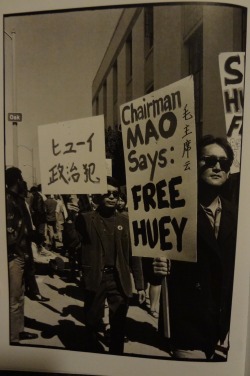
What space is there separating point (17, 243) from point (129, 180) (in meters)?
0.21

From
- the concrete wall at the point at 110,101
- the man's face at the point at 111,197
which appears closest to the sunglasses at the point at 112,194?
the man's face at the point at 111,197

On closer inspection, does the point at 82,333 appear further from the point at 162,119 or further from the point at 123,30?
the point at 123,30

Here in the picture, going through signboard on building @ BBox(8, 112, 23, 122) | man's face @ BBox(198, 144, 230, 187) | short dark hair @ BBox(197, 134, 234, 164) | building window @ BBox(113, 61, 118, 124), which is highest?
building window @ BBox(113, 61, 118, 124)

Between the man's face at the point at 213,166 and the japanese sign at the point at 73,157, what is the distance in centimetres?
15

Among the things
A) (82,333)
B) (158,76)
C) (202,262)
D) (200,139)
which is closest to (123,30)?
(158,76)

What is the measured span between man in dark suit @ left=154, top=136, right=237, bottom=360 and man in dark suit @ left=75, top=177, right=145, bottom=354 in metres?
0.05

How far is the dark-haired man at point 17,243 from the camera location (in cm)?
55

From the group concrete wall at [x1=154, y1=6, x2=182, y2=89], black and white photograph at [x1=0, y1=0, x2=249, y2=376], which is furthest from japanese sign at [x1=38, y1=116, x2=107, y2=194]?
concrete wall at [x1=154, y1=6, x2=182, y2=89]

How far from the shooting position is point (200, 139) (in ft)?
1.68

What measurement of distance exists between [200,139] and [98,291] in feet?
0.91

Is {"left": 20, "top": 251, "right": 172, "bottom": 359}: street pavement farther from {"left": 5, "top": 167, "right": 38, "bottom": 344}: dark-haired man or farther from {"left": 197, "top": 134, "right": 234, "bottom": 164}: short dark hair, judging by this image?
{"left": 197, "top": 134, "right": 234, "bottom": 164}: short dark hair

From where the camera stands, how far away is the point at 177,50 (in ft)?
1.62

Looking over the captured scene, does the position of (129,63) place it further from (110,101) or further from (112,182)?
(112,182)

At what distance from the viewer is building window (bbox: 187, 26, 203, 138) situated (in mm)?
495
